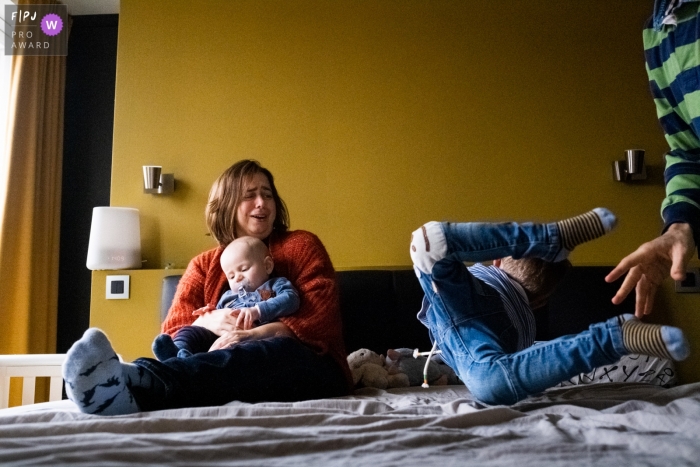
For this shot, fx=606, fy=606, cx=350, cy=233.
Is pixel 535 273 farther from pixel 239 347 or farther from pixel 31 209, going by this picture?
pixel 31 209

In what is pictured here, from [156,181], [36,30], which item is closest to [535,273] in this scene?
[156,181]

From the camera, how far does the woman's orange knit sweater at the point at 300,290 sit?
1.92 metres

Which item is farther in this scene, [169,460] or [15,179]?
[15,179]

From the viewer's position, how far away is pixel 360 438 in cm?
96

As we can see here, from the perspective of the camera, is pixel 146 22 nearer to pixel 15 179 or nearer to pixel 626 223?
pixel 15 179

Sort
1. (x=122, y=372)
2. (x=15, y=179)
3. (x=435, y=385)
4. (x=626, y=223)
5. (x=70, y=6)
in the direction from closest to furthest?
(x=122, y=372) → (x=435, y=385) → (x=626, y=223) → (x=15, y=179) → (x=70, y=6)

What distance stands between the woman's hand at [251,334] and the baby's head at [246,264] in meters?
0.17

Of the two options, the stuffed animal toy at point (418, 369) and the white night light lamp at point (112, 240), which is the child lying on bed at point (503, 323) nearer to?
the stuffed animal toy at point (418, 369)

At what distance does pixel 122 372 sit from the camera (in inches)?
51.9

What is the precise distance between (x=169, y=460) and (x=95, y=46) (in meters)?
3.37

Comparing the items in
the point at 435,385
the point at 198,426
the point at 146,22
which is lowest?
the point at 435,385

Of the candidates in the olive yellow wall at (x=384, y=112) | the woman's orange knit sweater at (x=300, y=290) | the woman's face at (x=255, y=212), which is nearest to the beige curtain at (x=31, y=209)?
the olive yellow wall at (x=384, y=112)

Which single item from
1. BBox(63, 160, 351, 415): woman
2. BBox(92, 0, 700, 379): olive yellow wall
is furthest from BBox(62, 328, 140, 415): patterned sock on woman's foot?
BBox(92, 0, 700, 379): olive yellow wall

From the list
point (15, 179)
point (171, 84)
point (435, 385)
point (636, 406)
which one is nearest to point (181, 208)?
point (171, 84)
